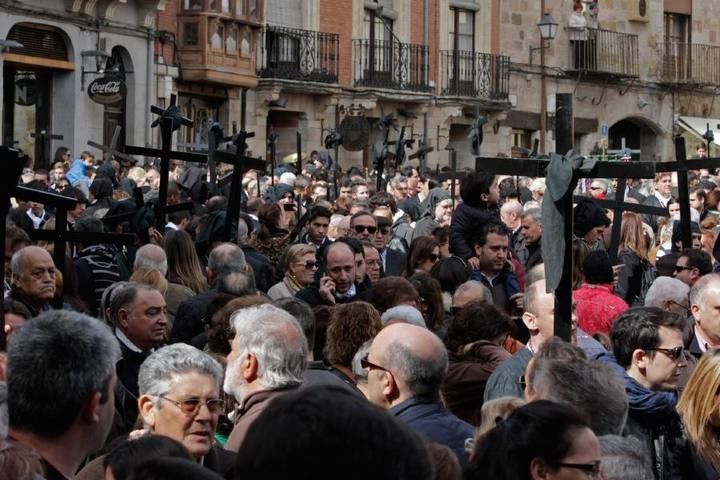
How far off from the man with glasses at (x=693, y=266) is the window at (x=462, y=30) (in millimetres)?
27116

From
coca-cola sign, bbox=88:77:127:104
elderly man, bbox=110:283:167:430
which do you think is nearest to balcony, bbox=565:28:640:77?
coca-cola sign, bbox=88:77:127:104

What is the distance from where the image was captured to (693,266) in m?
10.6

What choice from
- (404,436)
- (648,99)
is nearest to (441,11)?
(648,99)

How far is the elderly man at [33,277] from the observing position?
819cm

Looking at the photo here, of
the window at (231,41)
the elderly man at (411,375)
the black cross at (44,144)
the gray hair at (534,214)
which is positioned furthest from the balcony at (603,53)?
the elderly man at (411,375)

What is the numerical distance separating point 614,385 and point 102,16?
22428mm

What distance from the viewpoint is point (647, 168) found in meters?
7.79

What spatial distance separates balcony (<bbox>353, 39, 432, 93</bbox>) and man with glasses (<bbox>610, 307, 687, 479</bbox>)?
27.9m

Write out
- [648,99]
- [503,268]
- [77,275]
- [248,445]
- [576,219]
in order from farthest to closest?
[648,99]
[576,219]
[503,268]
[77,275]
[248,445]

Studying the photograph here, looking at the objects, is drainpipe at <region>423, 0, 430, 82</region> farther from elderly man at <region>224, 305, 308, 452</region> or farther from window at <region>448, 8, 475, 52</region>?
elderly man at <region>224, 305, 308, 452</region>

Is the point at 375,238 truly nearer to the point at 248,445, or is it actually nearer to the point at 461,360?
the point at 461,360

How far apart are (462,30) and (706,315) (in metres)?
30.1

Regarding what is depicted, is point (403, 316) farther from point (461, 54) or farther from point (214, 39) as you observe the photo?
point (461, 54)

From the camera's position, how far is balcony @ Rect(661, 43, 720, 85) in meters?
43.1
